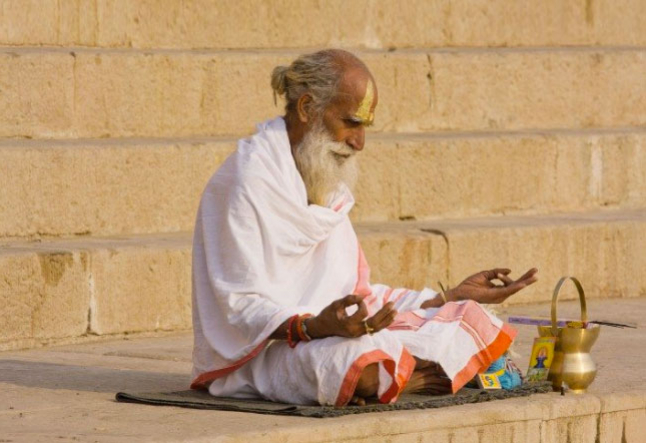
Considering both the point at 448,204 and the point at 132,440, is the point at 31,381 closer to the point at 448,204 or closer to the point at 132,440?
the point at 132,440

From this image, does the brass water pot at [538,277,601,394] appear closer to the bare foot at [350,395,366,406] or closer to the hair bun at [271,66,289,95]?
the bare foot at [350,395,366,406]

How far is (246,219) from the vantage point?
546 cm

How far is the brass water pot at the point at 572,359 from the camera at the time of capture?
586cm

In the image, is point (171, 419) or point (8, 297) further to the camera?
point (8, 297)

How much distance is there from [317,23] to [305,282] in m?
4.42

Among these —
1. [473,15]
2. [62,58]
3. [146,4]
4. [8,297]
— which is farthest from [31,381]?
[473,15]

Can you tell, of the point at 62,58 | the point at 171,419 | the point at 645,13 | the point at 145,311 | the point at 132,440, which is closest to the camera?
the point at 132,440

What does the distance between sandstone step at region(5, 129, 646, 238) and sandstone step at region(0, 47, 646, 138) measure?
0.73 feet

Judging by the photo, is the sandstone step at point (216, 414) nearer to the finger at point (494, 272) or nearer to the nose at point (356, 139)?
the finger at point (494, 272)

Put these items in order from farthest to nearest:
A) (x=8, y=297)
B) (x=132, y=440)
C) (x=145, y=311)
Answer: (x=145, y=311) < (x=8, y=297) < (x=132, y=440)

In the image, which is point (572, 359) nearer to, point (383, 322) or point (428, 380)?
point (428, 380)

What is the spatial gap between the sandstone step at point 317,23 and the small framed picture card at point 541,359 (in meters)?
3.80

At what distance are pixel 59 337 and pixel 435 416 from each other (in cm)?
252

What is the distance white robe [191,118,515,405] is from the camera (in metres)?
5.33
